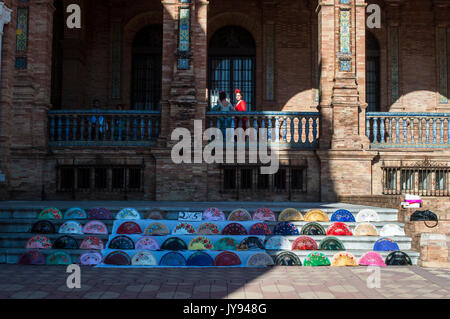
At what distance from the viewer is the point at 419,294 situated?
521cm

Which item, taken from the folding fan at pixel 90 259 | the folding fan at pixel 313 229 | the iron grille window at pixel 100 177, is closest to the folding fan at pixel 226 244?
the folding fan at pixel 313 229

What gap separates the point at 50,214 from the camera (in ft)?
26.6

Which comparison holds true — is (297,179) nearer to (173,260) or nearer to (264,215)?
(264,215)

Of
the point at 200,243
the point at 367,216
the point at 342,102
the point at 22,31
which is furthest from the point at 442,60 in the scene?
the point at 22,31

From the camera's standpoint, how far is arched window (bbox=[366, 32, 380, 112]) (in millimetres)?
16656

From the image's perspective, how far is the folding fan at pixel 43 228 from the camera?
25.4ft

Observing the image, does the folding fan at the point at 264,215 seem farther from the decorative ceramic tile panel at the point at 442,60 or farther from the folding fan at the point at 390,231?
the decorative ceramic tile panel at the point at 442,60

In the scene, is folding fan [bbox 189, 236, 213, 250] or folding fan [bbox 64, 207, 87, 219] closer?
folding fan [bbox 189, 236, 213, 250]

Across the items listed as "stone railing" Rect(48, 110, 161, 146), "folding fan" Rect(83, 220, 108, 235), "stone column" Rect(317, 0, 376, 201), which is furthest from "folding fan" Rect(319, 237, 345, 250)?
"stone railing" Rect(48, 110, 161, 146)

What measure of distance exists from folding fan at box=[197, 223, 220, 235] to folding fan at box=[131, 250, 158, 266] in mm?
1123

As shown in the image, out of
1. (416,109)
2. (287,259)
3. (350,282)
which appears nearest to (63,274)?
(287,259)

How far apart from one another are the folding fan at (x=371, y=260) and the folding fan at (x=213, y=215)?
2549mm

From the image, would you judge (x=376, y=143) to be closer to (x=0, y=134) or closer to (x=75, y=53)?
(x=0, y=134)

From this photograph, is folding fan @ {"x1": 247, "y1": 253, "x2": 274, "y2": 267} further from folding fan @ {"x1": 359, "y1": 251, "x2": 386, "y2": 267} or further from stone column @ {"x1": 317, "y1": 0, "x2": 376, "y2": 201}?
stone column @ {"x1": 317, "y1": 0, "x2": 376, "y2": 201}
